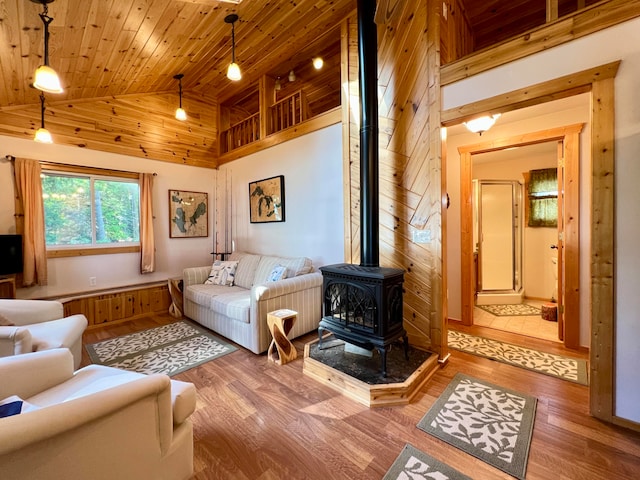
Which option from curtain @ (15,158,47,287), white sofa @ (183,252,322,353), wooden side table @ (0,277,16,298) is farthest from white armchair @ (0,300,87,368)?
white sofa @ (183,252,322,353)

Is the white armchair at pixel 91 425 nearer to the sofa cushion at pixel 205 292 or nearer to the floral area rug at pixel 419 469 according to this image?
the floral area rug at pixel 419 469

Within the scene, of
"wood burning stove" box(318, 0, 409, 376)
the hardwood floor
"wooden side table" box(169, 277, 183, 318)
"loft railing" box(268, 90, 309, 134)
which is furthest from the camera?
"wooden side table" box(169, 277, 183, 318)

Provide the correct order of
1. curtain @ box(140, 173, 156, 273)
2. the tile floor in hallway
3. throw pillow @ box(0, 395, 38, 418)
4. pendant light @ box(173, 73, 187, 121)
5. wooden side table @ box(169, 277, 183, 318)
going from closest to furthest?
throw pillow @ box(0, 395, 38, 418) → the tile floor in hallway → pendant light @ box(173, 73, 187, 121) → wooden side table @ box(169, 277, 183, 318) → curtain @ box(140, 173, 156, 273)

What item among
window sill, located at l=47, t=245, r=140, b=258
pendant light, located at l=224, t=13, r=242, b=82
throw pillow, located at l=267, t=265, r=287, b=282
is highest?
pendant light, located at l=224, t=13, r=242, b=82

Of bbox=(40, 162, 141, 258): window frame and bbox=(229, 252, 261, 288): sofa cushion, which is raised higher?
bbox=(40, 162, 141, 258): window frame

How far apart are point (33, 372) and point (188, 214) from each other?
149 inches

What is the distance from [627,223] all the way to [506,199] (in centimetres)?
333

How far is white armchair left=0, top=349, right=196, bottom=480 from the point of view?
2.83 ft

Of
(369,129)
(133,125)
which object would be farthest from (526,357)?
(133,125)

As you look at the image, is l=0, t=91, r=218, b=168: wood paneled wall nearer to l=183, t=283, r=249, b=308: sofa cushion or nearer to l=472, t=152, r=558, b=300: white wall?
l=183, t=283, r=249, b=308: sofa cushion

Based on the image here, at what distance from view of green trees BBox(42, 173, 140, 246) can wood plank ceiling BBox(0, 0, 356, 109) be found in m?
1.07

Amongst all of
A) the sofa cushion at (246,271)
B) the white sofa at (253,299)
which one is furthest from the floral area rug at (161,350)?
the sofa cushion at (246,271)

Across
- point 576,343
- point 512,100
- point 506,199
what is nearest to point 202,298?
point 512,100

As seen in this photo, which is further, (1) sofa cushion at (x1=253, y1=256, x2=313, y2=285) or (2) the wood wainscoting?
(2) the wood wainscoting
